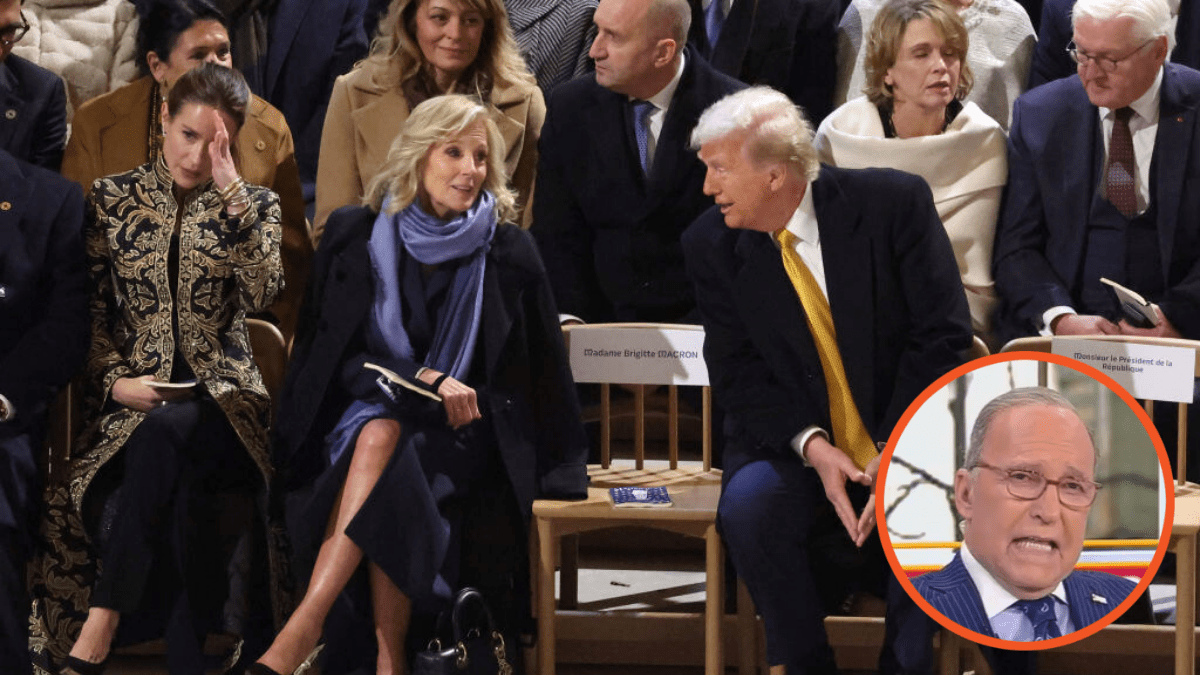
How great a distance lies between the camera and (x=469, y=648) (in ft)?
12.9

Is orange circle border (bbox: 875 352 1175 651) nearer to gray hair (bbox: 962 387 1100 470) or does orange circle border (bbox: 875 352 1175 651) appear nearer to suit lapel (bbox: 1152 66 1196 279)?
gray hair (bbox: 962 387 1100 470)

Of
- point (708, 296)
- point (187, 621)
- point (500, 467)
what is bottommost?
point (187, 621)

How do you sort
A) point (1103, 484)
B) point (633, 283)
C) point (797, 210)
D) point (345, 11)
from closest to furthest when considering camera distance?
point (1103, 484), point (797, 210), point (633, 283), point (345, 11)

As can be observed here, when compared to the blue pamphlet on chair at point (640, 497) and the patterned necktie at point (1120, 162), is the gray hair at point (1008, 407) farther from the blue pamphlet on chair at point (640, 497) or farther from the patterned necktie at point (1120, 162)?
the patterned necktie at point (1120, 162)

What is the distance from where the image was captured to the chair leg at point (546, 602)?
3.96 m

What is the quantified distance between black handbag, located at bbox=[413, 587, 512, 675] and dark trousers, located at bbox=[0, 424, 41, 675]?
904mm

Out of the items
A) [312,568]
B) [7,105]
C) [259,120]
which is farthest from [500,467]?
[7,105]

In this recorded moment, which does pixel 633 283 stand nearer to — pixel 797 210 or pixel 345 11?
pixel 797 210

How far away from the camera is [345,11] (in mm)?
5312

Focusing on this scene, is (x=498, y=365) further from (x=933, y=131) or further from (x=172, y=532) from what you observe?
(x=933, y=131)

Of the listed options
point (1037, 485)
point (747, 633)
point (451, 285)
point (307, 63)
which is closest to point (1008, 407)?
point (1037, 485)

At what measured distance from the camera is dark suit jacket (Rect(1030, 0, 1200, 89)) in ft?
16.4

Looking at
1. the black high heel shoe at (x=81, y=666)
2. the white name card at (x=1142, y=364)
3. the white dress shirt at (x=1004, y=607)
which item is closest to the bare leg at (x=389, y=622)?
the black high heel shoe at (x=81, y=666)

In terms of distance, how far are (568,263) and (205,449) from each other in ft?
3.74
